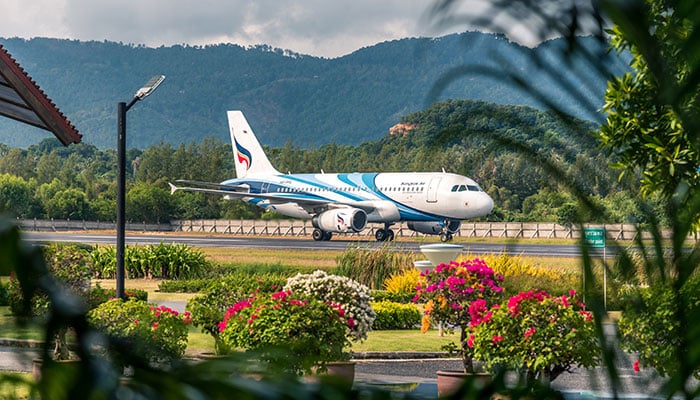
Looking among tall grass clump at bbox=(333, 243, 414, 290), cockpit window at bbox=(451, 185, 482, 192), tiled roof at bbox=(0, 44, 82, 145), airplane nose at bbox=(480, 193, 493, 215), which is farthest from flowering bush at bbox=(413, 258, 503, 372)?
cockpit window at bbox=(451, 185, 482, 192)

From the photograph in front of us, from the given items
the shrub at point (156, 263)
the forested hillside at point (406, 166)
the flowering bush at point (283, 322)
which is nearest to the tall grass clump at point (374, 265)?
the forested hillside at point (406, 166)

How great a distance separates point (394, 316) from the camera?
15.9 m

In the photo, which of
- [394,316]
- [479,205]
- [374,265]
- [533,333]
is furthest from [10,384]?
[479,205]

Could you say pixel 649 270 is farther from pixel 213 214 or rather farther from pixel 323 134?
pixel 323 134

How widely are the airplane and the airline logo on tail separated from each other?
122cm

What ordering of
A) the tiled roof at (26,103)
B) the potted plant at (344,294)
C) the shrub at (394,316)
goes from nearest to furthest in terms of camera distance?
the tiled roof at (26,103) < the potted plant at (344,294) < the shrub at (394,316)

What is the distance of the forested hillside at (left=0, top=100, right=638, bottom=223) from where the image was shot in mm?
965

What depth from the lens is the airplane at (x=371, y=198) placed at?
125ft

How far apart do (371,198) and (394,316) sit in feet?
84.1

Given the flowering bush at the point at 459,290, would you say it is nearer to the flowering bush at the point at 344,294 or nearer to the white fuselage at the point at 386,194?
the flowering bush at the point at 344,294

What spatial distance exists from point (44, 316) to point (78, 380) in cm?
4

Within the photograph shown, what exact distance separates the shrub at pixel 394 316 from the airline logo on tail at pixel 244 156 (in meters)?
34.6

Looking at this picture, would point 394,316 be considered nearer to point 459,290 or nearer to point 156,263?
point 459,290

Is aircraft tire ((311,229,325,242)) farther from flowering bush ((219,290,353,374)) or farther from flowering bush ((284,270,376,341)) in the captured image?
flowering bush ((219,290,353,374))
